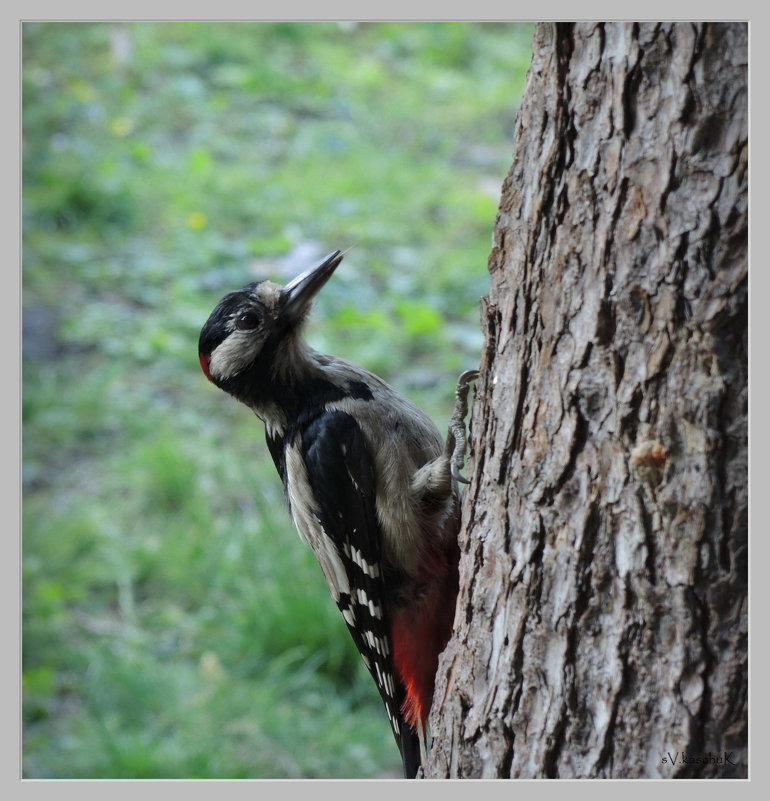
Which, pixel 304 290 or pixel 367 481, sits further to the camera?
pixel 304 290

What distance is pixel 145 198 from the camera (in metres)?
4.95

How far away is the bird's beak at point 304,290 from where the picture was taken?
2.33 m

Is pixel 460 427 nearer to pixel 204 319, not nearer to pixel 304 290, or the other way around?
pixel 304 290

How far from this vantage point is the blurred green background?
3.30m

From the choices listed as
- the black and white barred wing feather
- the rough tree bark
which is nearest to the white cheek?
the black and white barred wing feather

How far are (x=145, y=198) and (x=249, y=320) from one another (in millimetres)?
2925

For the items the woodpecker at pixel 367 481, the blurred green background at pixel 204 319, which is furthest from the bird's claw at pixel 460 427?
the blurred green background at pixel 204 319

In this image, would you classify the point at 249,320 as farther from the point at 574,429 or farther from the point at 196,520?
the point at 196,520

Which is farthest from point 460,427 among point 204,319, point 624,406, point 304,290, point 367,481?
point 204,319

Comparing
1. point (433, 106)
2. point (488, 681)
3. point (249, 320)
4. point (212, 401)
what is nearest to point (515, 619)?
point (488, 681)

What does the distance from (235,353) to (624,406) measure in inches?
47.9

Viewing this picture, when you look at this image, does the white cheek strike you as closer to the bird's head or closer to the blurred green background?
the bird's head

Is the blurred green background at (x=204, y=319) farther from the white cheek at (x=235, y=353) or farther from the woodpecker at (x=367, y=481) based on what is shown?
the white cheek at (x=235, y=353)

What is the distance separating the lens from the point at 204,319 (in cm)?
443
